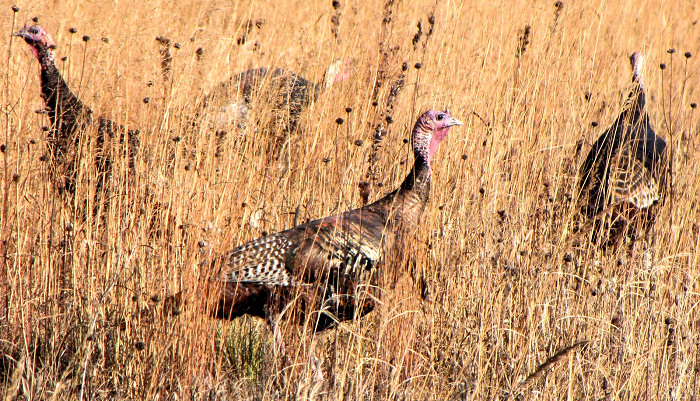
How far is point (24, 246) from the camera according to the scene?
2879 millimetres

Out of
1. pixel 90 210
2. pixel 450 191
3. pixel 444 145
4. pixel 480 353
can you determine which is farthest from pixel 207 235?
pixel 444 145

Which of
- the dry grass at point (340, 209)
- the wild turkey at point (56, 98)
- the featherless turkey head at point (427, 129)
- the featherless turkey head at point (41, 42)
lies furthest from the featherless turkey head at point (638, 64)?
the featherless turkey head at point (41, 42)

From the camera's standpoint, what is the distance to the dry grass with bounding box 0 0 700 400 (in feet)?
8.57

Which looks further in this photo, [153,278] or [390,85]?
[390,85]

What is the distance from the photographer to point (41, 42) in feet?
14.3

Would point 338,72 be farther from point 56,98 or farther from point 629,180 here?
point 629,180

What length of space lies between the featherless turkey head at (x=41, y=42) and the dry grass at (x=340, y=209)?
199 mm

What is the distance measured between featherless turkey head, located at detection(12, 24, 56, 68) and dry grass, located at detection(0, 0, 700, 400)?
0.65ft

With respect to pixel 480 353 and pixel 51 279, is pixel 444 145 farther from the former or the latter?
pixel 51 279

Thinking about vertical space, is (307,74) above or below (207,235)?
above

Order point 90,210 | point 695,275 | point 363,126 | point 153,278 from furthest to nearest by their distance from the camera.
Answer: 1. point 363,126
2. point 695,275
3. point 90,210
4. point 153,278

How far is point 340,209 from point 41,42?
2.45 m

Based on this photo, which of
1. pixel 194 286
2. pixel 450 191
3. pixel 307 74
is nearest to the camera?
pixel 194 286

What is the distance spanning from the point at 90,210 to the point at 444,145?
2.25 meters
